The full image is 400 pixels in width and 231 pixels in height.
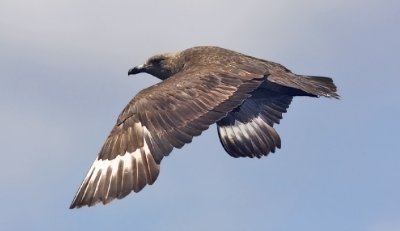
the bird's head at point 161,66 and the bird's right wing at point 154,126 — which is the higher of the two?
the bird's head at point 161,66

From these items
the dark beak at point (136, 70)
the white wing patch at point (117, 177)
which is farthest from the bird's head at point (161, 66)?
the white wing patch at point (117, 177)

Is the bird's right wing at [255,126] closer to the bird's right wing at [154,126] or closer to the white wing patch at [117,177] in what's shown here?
the bird's right wing at [154,126]

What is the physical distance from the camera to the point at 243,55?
21422 mm

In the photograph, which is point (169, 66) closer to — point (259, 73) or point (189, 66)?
point (189, 66)

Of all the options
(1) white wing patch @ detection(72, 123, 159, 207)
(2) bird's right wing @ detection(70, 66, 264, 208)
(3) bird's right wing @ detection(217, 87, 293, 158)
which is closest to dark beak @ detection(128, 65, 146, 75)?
(3) bird's right wing @ detection(217, 87, 293, 158)

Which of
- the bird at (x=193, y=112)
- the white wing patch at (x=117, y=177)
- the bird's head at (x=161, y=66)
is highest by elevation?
the bird's head at (x=161, y=66)

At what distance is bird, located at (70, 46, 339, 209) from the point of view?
674 inches

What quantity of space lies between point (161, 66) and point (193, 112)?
16.8 ft

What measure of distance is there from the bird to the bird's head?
0.07 ft

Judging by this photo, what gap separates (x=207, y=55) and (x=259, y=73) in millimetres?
1589

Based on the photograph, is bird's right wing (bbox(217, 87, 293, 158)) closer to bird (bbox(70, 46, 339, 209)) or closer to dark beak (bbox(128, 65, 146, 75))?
bird (bbox(70, 46, 339, 209))

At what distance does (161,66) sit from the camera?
76.5ft

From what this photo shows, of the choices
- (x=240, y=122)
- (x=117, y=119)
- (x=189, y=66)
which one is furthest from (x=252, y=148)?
(x=117, y=119)

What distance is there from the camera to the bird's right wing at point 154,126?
16938 millimetres
